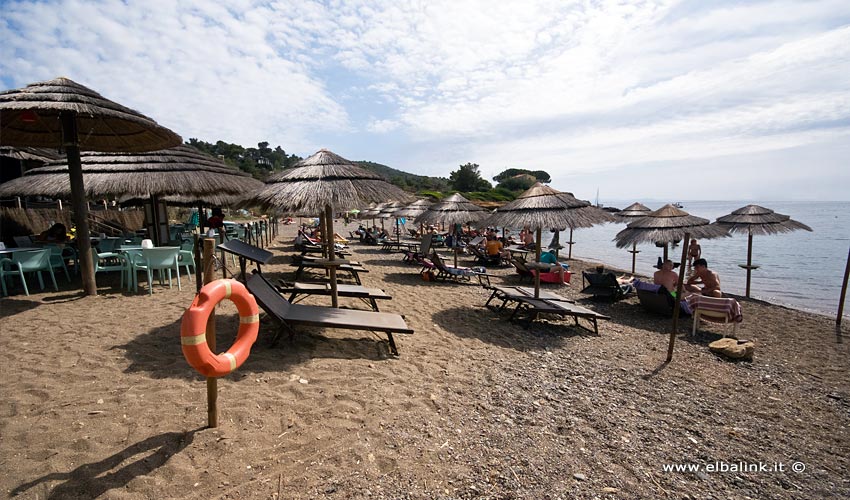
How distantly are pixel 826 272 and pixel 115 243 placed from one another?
25.9 metres

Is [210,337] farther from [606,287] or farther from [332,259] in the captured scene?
[606,287]

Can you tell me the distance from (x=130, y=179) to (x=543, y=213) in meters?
8.13

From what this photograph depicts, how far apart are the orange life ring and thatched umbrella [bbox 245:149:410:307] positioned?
2.73 metres

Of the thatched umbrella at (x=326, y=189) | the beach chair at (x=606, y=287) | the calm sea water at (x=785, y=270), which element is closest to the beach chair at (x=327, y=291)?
the thatched umbrella at (x=326, y=189)

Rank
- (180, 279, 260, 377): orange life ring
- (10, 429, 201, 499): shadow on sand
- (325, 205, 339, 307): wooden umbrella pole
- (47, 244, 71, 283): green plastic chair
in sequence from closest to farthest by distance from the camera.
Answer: (10, 429, 201, 499): shadow on sand
(180, 279, 260, 377): orange life ring
(325, 205, 339, 307): wooden umbrella pole
(47, 244, 71, 283): green plastic chair

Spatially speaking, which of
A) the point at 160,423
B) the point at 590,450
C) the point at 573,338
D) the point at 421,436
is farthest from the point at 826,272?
the point at 160,423

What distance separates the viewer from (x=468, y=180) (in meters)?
67.1

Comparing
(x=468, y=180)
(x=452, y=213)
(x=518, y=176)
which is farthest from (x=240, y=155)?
(x=452, y=213)

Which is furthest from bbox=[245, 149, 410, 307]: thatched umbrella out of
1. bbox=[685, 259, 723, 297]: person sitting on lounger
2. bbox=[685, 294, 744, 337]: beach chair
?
bbox=[685, 259, 723, 297]: person sitting on lounger

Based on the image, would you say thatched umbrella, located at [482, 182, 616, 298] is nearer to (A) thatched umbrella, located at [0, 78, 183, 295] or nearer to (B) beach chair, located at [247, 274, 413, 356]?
(B) beach chair, located at [247, 274, 413, 356]

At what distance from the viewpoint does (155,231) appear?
9445 mm

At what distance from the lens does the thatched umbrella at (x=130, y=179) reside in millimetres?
7465

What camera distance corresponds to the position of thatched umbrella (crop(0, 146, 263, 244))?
7.46m

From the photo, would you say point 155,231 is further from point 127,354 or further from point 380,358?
point 380,358
